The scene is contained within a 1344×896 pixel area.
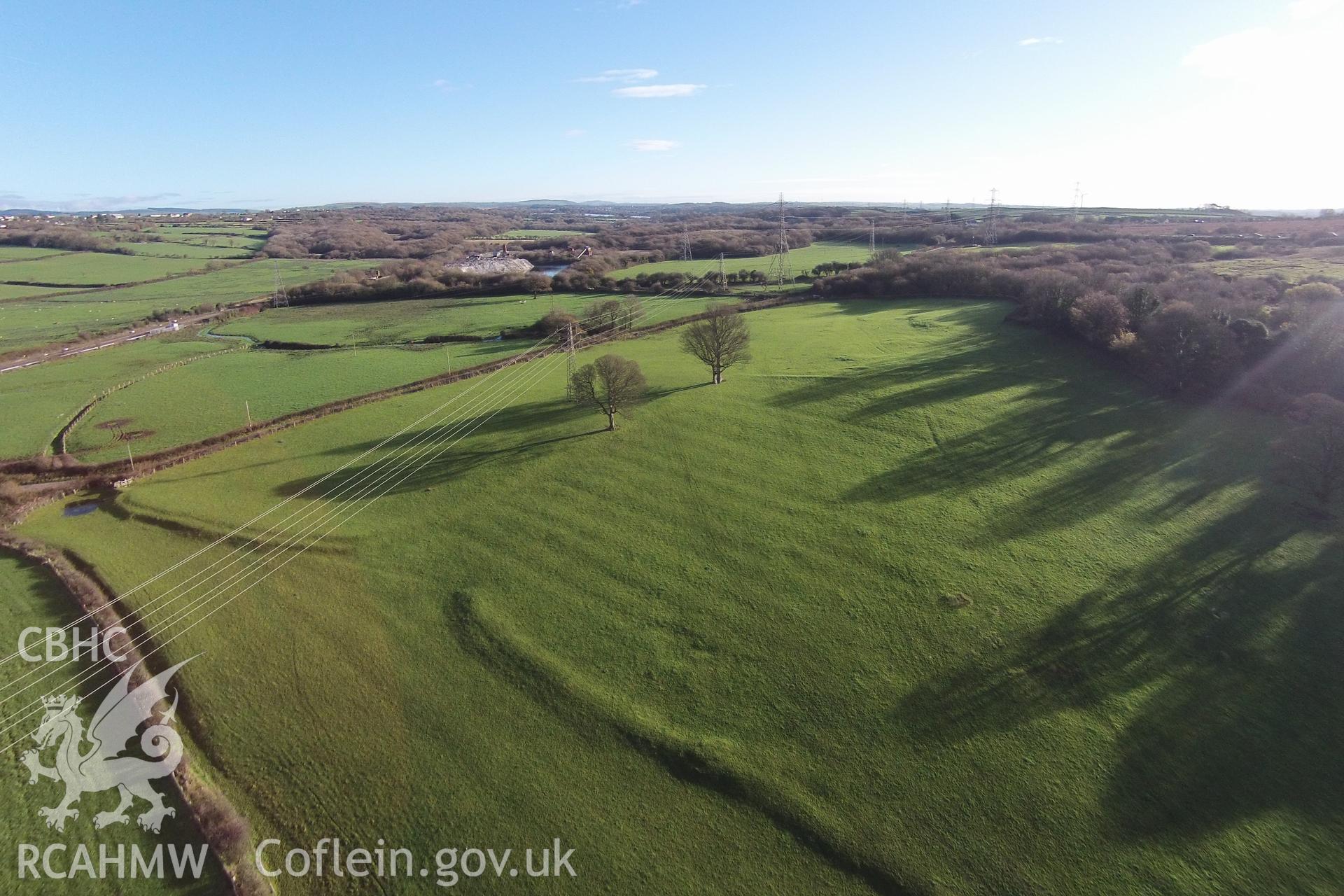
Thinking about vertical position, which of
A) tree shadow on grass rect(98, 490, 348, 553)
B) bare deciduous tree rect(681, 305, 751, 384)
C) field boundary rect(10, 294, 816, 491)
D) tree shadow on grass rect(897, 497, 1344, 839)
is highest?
bare deciduous tree rect(681, 305, 751, 384)

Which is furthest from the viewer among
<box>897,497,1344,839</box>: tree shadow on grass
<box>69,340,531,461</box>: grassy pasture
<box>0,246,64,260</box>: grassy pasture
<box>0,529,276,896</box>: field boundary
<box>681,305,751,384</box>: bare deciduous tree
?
<box>0,246,64,260</box>: grassy pasture

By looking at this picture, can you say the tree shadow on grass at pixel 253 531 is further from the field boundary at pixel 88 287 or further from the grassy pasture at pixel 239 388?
the field boundary at pixel 88 287

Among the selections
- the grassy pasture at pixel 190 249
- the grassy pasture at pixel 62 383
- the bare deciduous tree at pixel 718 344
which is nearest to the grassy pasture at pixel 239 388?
the grassy pasture at pixel 62 383

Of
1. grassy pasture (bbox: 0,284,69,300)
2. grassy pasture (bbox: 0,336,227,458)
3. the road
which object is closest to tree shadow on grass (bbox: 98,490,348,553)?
grassy pasture (bbox: 0,336,227,458)

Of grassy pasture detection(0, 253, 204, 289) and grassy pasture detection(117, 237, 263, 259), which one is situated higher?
grassy pasture detection(117, 237, 263, 259)

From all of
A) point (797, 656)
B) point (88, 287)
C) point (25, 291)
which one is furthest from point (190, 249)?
point (797, 656)

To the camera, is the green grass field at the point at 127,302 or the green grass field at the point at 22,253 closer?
the green grass field at the point at 127,302

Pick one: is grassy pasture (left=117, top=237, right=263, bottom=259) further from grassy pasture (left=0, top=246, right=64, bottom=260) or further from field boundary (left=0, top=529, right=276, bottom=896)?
field boundary (left=0, top=529, right=276, bottom=896)
